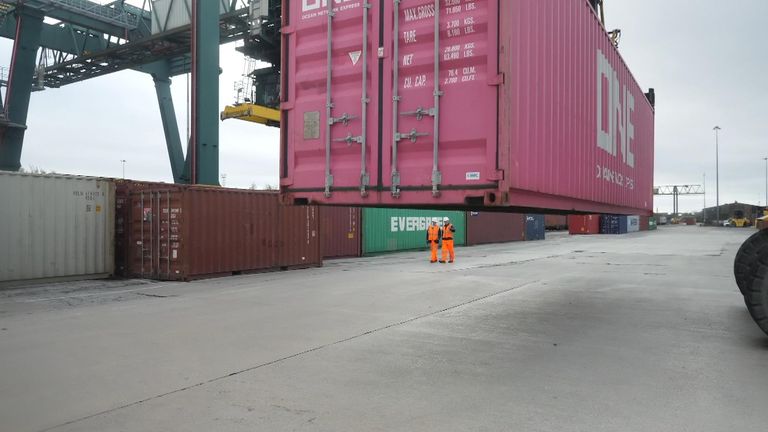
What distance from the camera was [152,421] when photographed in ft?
12.2

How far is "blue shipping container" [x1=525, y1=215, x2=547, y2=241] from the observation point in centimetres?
3701

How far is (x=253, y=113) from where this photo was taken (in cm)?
1744

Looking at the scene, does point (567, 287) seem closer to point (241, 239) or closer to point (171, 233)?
point (241, 239)

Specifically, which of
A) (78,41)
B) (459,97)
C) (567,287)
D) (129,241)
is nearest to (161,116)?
(78,41)

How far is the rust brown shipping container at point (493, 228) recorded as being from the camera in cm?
3044

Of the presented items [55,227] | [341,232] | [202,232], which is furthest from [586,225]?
[55,227]

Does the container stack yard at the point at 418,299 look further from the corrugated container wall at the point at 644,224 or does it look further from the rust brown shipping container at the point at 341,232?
the corrugated container wall at the point at 644,224

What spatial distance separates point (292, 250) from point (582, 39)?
10909 mm

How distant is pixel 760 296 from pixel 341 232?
15.8 meters

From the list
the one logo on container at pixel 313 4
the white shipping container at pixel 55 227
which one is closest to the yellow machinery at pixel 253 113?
the white shipping container at pixel 55 227

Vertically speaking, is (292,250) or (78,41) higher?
(78,41)

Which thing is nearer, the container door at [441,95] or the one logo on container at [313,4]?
the container door at [441,95]

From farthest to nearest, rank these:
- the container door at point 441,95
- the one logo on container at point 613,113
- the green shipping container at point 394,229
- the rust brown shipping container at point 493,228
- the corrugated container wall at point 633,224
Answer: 1. the corrugated container wall at point 633,224
2. the rust brown shipping container at point 493,228
3. the green shipping container at point 394,229
4. the one logo on container at point 613,113
5. the container door at point 441,95

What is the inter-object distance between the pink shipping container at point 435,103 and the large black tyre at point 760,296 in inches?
87.6
